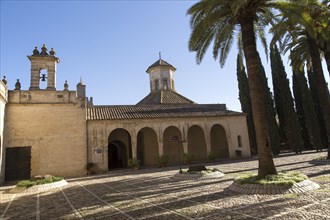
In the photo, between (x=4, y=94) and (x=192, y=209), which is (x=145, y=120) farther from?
(x=192, y=209)

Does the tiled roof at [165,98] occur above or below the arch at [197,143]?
above

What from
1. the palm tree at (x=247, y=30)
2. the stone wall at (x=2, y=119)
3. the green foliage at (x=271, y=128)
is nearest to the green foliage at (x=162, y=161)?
the stone wall at (x=2, y=119)

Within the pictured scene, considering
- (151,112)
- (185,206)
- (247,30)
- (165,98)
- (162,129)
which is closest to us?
(185,206)

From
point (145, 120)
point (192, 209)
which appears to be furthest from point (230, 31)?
point (145, 120)

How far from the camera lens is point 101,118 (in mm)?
20828

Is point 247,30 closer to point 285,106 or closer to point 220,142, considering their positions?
point 220,142

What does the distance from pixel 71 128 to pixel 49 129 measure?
63.3 inches

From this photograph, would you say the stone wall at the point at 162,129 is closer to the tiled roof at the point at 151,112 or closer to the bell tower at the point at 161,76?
the tiled roof at the point at 151,112

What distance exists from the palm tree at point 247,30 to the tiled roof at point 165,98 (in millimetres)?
17259

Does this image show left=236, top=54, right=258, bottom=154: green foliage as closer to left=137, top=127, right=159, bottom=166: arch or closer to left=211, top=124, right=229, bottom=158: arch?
left=211, top=124, right=229, bottom=158: arch

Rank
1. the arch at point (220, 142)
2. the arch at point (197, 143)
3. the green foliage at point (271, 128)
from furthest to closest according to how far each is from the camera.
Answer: the green foliage at point (271, 128) → the arch at point (220, 142) → the arch at point (197, 143)

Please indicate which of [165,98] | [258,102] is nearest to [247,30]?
[258,102]

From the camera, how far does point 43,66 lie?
18.5 metres

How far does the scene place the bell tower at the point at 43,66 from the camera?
60.1ft
